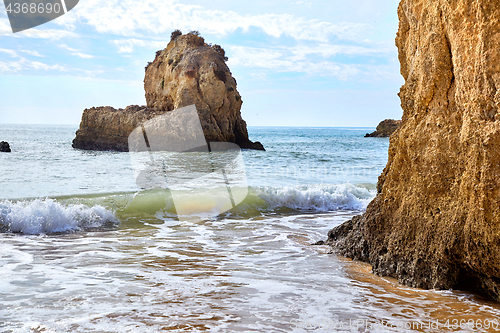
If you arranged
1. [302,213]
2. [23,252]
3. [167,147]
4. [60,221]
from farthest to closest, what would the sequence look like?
[167,147]
[302,213]
[60,221]
[23,252]

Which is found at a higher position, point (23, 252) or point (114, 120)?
point (114, 120)

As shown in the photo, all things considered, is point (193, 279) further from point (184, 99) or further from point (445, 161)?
point (184, 99)

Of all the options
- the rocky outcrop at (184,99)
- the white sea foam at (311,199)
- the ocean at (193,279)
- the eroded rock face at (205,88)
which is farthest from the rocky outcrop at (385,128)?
the ocean at (193,279)

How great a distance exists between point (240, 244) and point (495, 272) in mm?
3339

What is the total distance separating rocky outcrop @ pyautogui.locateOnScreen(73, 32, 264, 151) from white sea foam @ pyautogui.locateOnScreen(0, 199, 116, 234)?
63.3 ft

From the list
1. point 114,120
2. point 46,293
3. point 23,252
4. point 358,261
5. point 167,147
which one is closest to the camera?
point 46,293

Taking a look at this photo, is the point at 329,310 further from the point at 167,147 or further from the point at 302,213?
the point at 167,147

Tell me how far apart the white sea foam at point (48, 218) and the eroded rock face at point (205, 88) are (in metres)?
19.3

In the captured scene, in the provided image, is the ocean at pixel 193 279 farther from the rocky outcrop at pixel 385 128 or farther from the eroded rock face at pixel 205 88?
the rocky outcrop at pixel 385 128

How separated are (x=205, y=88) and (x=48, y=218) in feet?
67.2

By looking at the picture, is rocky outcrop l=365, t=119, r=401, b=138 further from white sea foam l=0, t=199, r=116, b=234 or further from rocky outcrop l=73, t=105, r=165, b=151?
white sea foam l=0, t=199, r=116, b=234

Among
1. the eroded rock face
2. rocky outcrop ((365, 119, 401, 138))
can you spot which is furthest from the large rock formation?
rocky outcrop ((365, 119, 401, 138))

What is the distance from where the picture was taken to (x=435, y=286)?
11.8 ft

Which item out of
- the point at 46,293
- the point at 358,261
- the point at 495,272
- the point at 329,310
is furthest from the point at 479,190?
the point at 46,293
